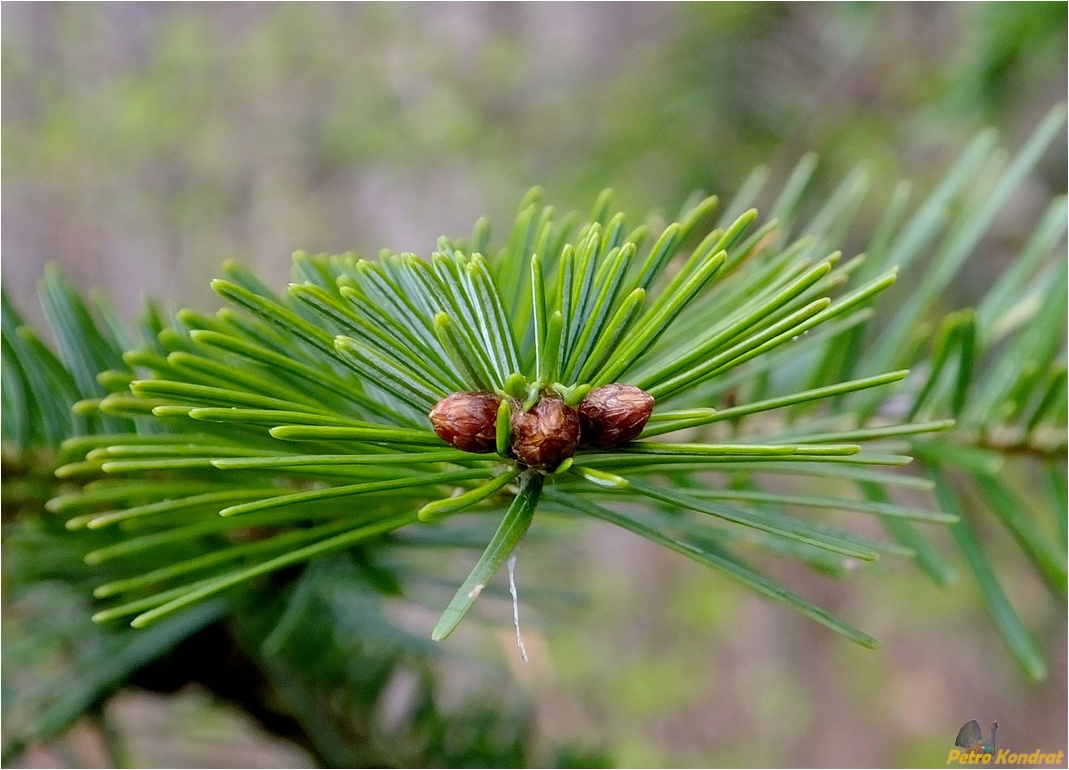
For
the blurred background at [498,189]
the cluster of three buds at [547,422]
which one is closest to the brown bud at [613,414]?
the cluster of three buds at [547,422]

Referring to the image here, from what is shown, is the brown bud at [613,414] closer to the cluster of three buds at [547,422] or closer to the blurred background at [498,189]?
the cluster of three buds at [547,422]

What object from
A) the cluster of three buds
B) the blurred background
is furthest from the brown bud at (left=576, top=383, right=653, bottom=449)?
the blurred background

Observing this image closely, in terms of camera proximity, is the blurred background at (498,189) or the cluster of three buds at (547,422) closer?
the cluster of three buds at (547,422)

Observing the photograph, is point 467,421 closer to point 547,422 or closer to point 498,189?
point 547,422

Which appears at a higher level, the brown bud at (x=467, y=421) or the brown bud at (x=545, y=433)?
the brown bud at (x=467, y=421)

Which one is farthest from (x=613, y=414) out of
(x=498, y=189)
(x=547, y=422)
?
(x=498, y=189)

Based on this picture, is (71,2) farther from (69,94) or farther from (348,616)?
(348,616)
